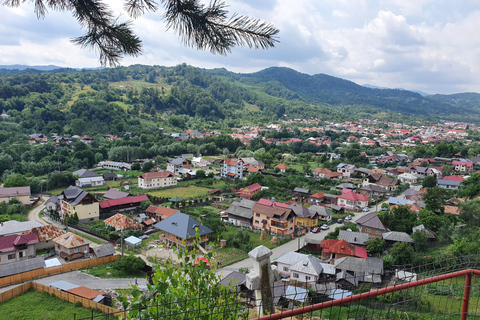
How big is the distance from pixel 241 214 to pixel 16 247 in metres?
10.6

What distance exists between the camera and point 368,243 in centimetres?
1323

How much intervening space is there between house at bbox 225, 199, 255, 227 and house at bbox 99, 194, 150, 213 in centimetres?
616

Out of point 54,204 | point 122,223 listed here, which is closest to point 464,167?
point 122,223

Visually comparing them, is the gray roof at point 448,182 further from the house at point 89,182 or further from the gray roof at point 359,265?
the house at point 89,182

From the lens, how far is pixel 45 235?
45.2 ft

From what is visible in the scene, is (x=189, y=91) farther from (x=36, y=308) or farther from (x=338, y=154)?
(x=36, y=308)

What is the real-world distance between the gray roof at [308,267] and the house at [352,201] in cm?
1047

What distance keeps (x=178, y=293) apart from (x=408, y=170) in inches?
1321

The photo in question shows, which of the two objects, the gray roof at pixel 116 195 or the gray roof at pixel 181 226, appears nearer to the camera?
the gray roof at pixel 181 226

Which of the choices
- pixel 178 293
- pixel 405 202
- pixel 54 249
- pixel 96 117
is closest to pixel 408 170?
pixel 405 202

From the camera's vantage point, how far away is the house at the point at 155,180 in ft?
80.9

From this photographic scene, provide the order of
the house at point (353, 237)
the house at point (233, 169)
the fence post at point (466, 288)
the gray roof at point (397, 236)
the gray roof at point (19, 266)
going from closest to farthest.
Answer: the fence post at point (466, 288), the gray roof at point (19, 266), the gray roof at point (397, 236), the house at point (353, 237), the house at point (233, 169)

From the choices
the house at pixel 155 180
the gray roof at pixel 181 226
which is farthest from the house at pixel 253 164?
the gray roof at pixel 181 226

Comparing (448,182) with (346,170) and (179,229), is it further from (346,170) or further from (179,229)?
(179,229)
